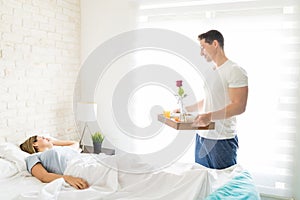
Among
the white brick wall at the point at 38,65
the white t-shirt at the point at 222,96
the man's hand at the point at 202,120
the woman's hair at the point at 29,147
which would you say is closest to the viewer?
the man's hand at the point at 202,120

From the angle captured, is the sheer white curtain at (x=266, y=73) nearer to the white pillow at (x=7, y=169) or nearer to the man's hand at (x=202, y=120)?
the man's hand at (x=202, y=120)

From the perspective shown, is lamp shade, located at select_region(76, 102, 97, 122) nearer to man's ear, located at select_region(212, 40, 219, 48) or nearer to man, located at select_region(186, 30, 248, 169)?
man, located at select_region(186, 30, 248, 169)

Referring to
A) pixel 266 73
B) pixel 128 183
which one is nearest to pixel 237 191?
pixel 128 183

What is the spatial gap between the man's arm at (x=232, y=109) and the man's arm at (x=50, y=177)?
789 mm

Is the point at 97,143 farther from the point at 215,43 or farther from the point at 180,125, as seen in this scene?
the point at 215,43

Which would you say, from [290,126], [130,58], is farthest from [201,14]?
[290,126]

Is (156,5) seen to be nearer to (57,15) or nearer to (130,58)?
(130,58)

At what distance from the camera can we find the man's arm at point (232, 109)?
1.83 metres

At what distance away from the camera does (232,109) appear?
1.83 m

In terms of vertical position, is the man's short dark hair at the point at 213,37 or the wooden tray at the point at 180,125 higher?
the man's short dark hair at the point at 213,37

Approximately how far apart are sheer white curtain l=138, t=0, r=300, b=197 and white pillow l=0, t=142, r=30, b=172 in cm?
187

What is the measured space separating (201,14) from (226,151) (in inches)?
55.5

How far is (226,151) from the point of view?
6.48ft

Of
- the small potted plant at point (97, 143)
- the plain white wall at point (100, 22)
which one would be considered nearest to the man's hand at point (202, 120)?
the small potted plant at point (97, 143)
